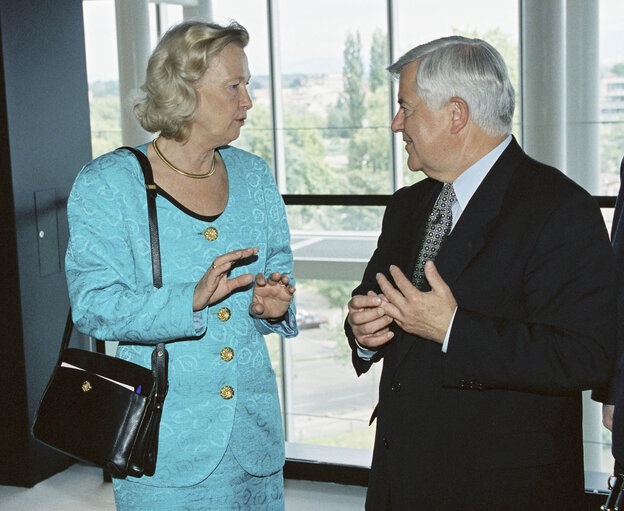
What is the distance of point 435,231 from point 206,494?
95cm

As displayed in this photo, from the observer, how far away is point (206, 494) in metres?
2.32

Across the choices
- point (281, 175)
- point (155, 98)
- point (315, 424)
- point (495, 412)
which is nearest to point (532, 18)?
point (315, 424)

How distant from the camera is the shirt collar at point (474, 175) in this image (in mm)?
2178

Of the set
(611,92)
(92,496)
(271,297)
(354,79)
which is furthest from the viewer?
(354,79)

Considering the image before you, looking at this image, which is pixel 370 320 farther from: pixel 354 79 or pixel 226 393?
pixel 354 79

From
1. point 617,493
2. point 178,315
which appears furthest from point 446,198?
point 617,493

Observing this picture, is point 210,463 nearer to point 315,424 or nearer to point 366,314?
point 366,314

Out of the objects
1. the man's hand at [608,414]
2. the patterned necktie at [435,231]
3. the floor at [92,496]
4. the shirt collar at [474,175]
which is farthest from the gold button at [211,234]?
the floor at [92,496]

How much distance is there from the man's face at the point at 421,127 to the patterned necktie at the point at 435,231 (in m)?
0.07

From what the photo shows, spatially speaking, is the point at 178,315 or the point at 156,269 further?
the point at 156,269

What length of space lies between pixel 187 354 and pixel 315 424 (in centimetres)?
363

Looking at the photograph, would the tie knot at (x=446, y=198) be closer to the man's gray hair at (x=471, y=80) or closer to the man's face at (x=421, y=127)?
the man's face at (x=421, y=127)

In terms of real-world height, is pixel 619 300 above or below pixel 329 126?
below

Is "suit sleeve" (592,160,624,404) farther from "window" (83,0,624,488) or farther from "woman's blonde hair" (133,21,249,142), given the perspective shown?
"window" (83,0,624,488)
